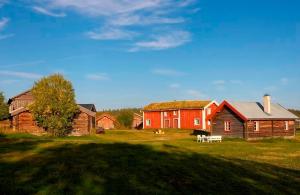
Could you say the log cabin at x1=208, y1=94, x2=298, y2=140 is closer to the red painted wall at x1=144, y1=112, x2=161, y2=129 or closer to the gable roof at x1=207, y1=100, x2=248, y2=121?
the gable roof at x1=207, y1=100, x2=248, y2=121

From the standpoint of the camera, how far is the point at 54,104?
166ft

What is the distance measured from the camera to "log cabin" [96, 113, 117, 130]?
84062mm

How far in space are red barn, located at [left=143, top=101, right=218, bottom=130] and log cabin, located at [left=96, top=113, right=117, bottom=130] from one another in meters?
7.54

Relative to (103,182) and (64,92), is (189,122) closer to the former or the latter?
(64,92)

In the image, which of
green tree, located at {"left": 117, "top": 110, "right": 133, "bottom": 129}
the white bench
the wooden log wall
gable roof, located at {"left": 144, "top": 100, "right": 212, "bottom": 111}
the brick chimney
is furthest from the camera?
green tree, located at {"left": 117, "top": 110, "right": 133, "bottom": 129}

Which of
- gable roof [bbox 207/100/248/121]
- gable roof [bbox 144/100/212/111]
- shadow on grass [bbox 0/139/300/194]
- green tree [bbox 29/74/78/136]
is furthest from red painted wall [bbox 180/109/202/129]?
shadow on grass [bbox 0/139/300/194]

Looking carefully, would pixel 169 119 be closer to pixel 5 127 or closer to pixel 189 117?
Result: pixel 189 117

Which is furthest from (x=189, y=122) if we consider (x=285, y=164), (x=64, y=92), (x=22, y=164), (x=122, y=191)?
(x=122, y=191)

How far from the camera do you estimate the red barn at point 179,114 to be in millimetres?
72500

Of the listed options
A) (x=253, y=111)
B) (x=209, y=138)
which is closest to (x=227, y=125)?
(x=253, y=111)

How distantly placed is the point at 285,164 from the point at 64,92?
34768mm

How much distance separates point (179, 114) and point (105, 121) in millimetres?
18477

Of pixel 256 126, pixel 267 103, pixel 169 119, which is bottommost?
pixel 256 126

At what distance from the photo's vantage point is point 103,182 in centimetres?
1678
